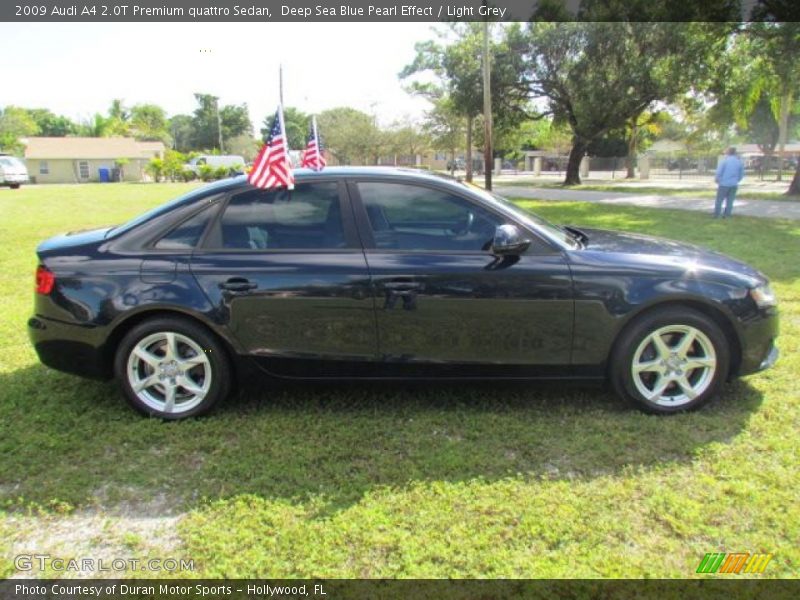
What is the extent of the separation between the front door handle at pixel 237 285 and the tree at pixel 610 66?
22090 millimetres

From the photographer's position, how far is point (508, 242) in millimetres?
3301

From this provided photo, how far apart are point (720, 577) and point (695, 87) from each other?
2504cm

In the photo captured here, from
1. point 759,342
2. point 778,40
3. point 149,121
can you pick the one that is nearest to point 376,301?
point 759,342

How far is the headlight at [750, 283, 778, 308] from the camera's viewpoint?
3528 mm

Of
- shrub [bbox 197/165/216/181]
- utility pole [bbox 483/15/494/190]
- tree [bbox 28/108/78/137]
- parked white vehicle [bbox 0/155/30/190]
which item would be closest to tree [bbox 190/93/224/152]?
tree [bbox 28/108/78/137]

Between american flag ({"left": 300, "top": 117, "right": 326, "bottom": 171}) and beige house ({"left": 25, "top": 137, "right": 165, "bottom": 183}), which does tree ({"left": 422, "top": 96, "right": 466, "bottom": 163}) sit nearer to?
beige house ({"left": 25, "top": 137, "right": 165, "bottom": 183})

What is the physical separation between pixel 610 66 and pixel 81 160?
180 feet

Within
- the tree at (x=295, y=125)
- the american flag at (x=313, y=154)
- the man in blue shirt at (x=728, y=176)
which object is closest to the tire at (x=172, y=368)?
the american flag at (x=313, y=154)

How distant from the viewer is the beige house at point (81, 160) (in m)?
57.4

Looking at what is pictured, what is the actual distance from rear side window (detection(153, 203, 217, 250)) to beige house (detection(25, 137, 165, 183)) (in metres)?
63.2

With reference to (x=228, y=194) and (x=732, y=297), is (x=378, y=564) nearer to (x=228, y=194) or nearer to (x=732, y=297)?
(x=228, y=194)

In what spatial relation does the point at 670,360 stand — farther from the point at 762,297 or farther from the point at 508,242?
the point at 508,242

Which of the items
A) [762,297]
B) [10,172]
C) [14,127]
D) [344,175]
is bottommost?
[762,297]

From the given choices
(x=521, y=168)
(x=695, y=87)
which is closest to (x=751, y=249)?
(x=695, y=87)
